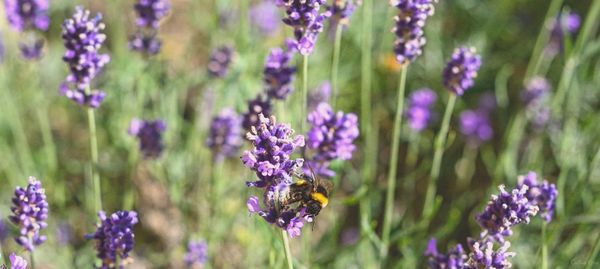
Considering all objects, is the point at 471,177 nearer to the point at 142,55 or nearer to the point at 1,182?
the point at 142,55

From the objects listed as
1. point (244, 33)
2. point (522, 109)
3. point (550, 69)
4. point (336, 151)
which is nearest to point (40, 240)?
point (336, 151)

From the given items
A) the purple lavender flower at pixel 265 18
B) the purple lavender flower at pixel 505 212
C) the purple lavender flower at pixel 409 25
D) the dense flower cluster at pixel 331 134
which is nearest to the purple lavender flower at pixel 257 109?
the dense flower cluster at pixel 331 134

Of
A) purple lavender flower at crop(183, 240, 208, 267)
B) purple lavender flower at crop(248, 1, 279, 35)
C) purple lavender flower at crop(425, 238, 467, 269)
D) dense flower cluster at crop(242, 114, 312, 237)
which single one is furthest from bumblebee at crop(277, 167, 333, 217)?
purple lavender flower at crop(248, 1, 279, 35)

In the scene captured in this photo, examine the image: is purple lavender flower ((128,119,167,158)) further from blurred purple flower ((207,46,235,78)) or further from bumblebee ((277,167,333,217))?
bumblebee ((277,167,333,217))

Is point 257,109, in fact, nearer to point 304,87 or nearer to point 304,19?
point 304,87

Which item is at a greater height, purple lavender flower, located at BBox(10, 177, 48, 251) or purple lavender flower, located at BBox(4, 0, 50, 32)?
purple lavender flower, located at BBox(4, 0, 50, 32)

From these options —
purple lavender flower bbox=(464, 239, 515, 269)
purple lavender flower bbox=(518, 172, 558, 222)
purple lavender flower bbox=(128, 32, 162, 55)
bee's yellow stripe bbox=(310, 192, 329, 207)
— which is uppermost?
purple lavender flower bbox=(128, 32, 162, 55)

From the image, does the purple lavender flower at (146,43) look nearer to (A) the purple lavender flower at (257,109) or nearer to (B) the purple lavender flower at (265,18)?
(A) the purple lavender flower at (257,109)
